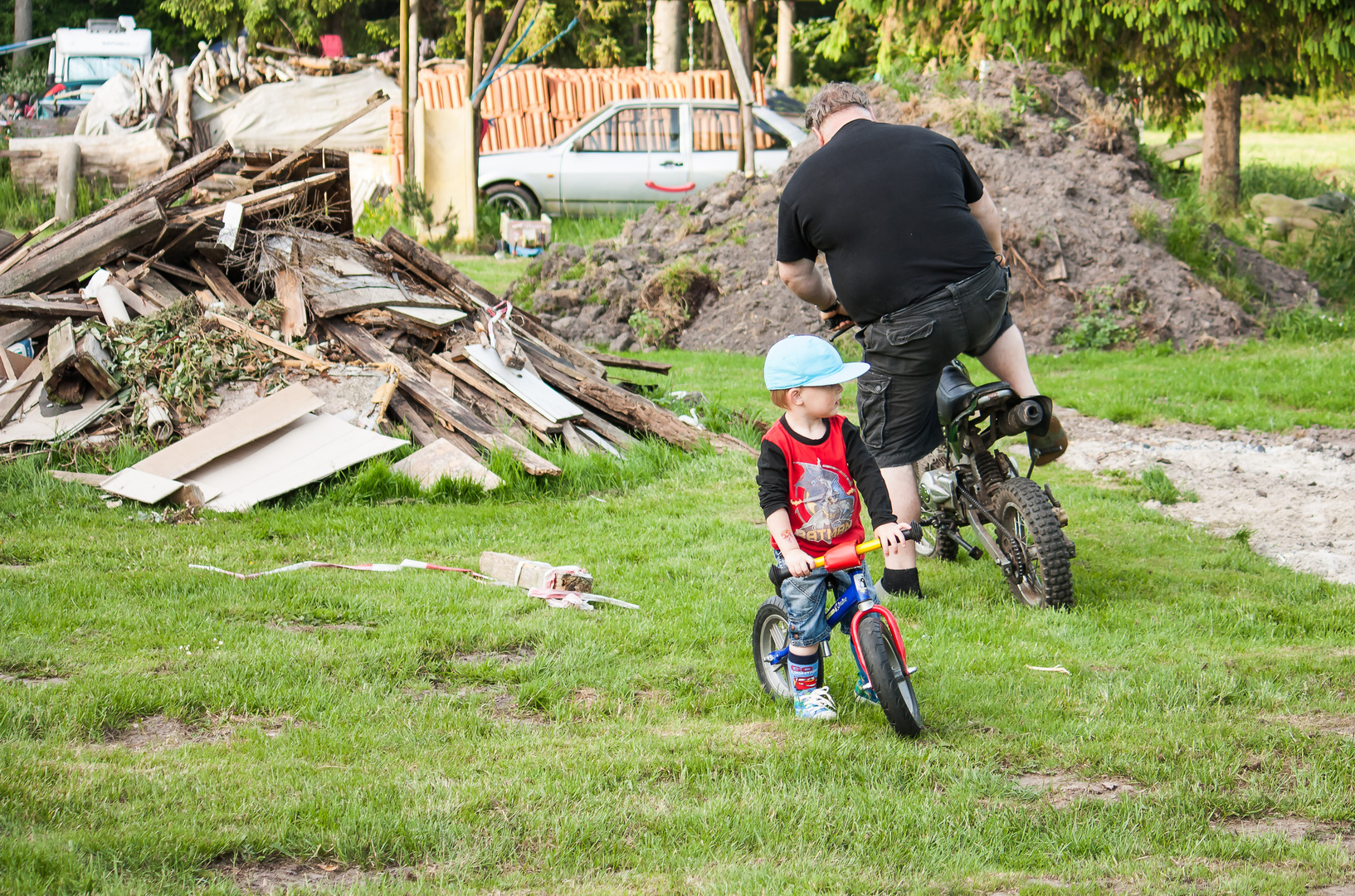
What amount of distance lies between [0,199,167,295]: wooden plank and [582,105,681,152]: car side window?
11007 mm

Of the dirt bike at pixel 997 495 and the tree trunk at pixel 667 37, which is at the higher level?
the tree trunk at pixel 667 37

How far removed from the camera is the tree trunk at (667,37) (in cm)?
2655

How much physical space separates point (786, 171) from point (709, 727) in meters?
11.9

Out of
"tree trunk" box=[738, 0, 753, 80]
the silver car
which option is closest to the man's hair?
the silver car

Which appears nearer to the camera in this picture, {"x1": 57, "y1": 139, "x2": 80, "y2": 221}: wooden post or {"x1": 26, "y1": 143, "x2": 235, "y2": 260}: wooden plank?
{"x1": 26, "y1": 143, "x2": 235, "y2": 260}: wooden plank

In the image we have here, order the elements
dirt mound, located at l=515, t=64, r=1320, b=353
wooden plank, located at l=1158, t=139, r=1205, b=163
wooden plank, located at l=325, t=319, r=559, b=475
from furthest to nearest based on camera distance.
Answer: wooden plank, located at l=1158, t=139, r=1205, b=163
dirt mound, located at l=515, t=64, r=1320, b=353
wooden plank, located at l=325, t=319, r=559, b=475

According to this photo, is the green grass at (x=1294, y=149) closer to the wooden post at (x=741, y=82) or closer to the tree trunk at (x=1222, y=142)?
the tree trunk at (x=1222, y=142)

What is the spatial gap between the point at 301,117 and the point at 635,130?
940 centimetres

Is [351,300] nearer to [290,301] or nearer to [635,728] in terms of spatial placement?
[290,301]

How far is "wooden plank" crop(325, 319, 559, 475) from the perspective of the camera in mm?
7691

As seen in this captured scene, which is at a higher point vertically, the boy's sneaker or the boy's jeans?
the boy's jeans

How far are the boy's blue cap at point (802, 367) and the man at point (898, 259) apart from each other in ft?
4.09

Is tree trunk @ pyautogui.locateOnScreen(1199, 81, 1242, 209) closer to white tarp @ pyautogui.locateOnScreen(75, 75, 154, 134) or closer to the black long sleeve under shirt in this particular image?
the black long sleeve under shirt

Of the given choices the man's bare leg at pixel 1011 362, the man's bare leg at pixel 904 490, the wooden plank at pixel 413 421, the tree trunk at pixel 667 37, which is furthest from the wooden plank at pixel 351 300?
Answer: the tree trunk at pixel 667 37
